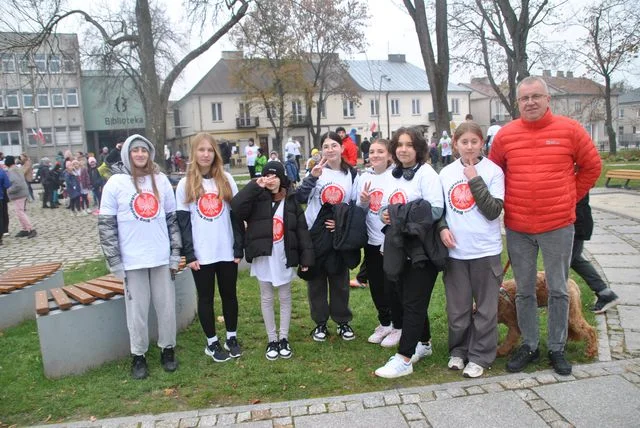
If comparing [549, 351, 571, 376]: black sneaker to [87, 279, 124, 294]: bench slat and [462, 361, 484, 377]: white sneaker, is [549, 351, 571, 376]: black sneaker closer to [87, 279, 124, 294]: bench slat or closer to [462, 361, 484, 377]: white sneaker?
[462, 361, 484, 377]: white sneaker

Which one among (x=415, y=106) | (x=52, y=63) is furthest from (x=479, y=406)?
(x=415, y=106)

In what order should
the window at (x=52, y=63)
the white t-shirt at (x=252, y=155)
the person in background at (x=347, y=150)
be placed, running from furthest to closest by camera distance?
the white t-shirt at (x=252, y=155)
the window at (x=52, y=63)
the person in background at (x=347, y=150)

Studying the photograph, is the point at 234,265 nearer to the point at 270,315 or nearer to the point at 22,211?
the point at 270,315

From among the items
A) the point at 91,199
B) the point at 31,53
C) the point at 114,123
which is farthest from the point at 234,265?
the point at 114,123

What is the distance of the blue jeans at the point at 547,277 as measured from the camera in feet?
12.5

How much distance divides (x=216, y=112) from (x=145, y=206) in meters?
48.1

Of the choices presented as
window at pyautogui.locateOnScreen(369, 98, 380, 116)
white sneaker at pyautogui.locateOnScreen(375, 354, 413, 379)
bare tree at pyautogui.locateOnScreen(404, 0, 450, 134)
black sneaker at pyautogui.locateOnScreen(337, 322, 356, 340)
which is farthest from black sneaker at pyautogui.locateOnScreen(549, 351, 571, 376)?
window at pyautogui.locateOnScreen(369, 98, 380, 116)

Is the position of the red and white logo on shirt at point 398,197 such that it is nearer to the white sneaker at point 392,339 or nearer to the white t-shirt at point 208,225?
the white sneaker at point 392,339

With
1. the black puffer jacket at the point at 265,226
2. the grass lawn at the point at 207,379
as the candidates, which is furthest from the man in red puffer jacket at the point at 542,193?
the black puffer jacket at the point at 265,226

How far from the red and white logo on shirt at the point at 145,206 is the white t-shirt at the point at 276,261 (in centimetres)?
94

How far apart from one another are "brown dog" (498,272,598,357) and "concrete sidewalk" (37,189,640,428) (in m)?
0.19

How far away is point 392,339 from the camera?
4.68 metres

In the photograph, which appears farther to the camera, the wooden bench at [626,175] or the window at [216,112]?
the window at [216,112]

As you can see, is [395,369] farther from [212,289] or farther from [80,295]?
[80,295]
